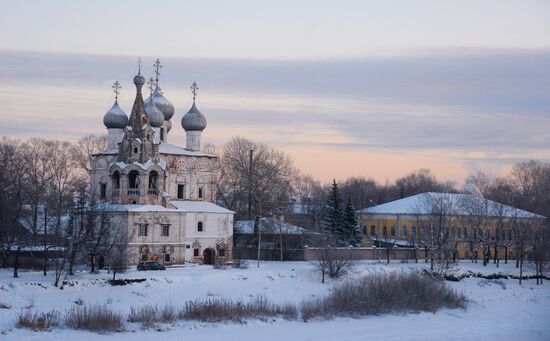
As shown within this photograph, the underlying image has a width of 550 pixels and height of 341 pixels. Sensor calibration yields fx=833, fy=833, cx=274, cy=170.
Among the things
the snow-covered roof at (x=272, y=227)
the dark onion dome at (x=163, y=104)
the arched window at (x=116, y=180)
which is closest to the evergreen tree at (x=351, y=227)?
the snow-covered roof at (x=272, y=227)

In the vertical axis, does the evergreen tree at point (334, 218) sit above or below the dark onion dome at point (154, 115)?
below

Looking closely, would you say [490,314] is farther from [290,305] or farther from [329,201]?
[329,201]

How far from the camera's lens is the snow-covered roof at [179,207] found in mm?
43500

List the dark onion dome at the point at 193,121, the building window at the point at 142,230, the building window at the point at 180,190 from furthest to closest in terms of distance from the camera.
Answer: the dark onion dome at the point at 193,121, the building window at the point at 180,190, the building window at the point at 142,230

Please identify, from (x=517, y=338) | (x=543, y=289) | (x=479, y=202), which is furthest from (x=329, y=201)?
(x=517, y=338)

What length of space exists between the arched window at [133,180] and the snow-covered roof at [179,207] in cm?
152

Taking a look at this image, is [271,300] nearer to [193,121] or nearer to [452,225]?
[193,121]

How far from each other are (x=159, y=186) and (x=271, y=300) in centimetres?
1213

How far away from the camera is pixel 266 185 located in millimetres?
59250

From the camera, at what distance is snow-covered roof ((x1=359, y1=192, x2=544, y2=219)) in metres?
55.1

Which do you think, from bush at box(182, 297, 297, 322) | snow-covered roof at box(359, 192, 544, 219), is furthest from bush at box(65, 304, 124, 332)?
snow-covered roof at box(359, 192, 544, 219)

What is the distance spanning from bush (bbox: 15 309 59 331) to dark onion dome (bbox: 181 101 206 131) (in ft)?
75.1

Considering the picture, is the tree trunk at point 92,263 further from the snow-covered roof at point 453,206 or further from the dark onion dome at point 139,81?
the snow-covered roof at point 453,206

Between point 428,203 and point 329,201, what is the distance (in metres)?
8.08
